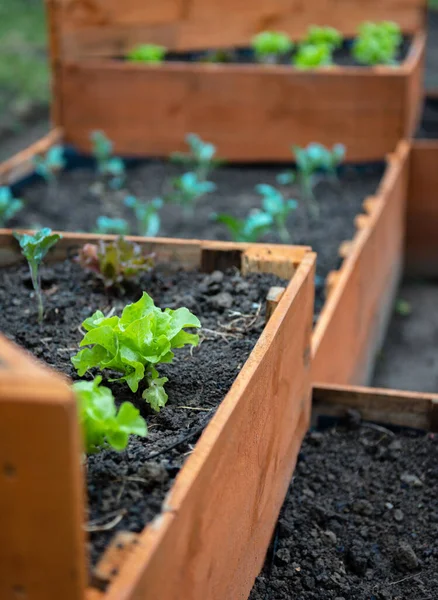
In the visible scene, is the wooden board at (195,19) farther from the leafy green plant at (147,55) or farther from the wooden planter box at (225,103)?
the leafy green plant at (147,55)

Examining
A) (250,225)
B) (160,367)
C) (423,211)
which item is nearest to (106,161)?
(423,211)

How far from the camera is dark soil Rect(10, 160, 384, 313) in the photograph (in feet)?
13.8

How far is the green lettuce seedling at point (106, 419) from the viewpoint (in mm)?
1432

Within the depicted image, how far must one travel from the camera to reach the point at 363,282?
3701 mm

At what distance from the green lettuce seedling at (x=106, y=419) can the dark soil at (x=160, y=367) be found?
0.08 meters

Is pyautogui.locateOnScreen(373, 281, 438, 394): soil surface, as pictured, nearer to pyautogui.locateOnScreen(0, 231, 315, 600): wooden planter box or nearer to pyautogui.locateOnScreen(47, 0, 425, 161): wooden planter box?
pyautogui.locateOnScreen(47, 0, 425, 161): wooden planter box

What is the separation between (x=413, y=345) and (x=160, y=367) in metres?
2.87

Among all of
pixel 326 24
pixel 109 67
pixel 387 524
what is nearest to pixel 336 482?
pixel 387 524

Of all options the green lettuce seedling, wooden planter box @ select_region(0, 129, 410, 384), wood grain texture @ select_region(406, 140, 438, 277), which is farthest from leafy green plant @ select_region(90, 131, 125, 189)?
the green lettuce seedling

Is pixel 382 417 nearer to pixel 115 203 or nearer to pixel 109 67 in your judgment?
pixel 115 203

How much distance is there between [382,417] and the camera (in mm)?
2680

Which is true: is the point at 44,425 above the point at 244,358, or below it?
above

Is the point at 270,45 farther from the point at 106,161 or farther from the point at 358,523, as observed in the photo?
the point at 358,523

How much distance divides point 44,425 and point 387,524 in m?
1.49
